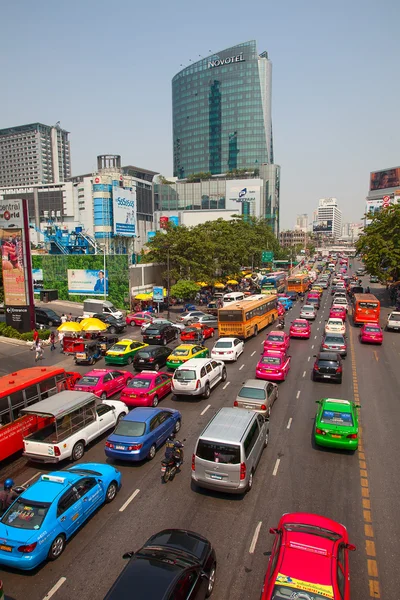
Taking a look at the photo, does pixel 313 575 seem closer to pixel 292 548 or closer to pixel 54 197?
pixel 292 548

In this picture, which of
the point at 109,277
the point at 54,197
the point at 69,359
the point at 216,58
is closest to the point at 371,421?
the point at 69,359

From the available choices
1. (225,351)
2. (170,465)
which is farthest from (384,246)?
(170,465)

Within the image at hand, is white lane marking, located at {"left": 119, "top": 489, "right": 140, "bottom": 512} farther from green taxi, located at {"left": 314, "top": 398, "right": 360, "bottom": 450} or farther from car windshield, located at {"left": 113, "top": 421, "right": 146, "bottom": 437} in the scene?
green taxi, located at {"left": 314, "top": 398, "right": 360, "bottom": 450}

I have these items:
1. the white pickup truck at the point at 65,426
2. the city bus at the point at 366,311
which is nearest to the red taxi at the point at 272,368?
the white pickup truck at the point at 65,426

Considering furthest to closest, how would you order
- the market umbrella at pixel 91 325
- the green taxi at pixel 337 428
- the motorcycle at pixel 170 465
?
the market umbrella at pixel 91 325 → the green taxi at pixel 337 428 → the motorcycle at pixel 170 465

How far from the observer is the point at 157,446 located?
1397 cm

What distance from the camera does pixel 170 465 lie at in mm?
12062

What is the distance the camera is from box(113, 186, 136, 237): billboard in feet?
221

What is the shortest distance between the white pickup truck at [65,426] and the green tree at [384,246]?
4469cm

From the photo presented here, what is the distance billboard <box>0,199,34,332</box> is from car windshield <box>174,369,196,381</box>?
19.3 meters

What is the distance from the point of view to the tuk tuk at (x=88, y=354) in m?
26.5

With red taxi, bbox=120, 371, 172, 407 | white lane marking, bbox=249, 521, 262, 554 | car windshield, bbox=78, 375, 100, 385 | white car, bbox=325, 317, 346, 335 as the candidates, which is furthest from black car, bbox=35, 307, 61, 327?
white lane marking, bbox=249, 521, 262, 554

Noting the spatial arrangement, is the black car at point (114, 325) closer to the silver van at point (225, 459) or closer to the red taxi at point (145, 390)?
the red taxi at point (145, 390)

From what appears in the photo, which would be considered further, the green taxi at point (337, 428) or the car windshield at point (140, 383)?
the car windshield at point (140, 383)
